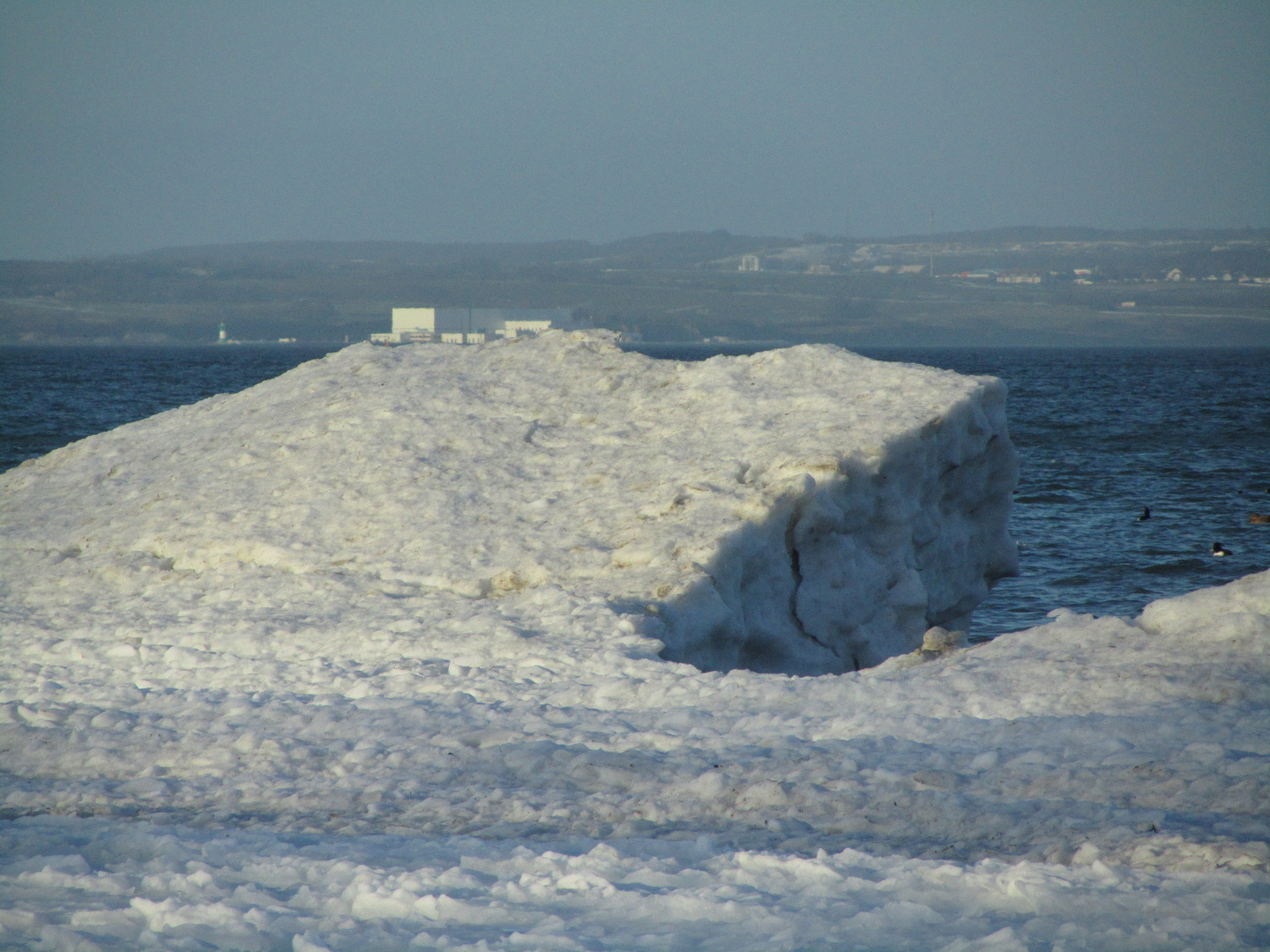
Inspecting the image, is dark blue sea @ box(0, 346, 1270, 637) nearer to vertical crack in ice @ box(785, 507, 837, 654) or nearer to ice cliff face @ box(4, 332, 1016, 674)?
ice cliff face @ box(4, 332, 1016, 674)

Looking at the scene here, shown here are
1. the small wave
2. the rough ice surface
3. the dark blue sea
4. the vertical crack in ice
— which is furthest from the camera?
the small wave

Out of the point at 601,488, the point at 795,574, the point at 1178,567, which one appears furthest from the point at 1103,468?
the point at 601,488

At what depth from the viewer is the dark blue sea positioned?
→ 2070 centimetres

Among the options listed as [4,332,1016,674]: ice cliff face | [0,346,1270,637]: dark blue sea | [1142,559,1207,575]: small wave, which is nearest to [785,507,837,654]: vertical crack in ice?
[4,332,1016,674]: ice cliff face

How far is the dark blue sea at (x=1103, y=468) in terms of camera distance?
20.7 meters

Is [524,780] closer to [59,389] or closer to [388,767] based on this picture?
[388,767]

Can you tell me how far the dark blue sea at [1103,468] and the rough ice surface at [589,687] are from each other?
706cm

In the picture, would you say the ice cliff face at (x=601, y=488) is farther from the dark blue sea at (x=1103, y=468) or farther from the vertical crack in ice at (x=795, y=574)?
the dark blue sea at (x=1103, y=468)

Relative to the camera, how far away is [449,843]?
4629mm

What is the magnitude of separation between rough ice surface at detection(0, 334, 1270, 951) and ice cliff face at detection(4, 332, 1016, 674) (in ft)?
0.18

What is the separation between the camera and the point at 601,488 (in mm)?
11211

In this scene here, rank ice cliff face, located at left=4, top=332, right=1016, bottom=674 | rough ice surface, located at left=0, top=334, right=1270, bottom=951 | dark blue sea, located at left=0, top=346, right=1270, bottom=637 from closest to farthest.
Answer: rough ice surface, located at left=0, top=334, right=1270, bottom=951 → ice cliff face, located at left=4, top=332, right=1016, bottom=674 → dark blue sea, located at left=0, top=346, right=1270, bottom=637

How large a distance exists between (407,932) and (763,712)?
3136 mm

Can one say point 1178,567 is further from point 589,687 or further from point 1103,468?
point 589,687
